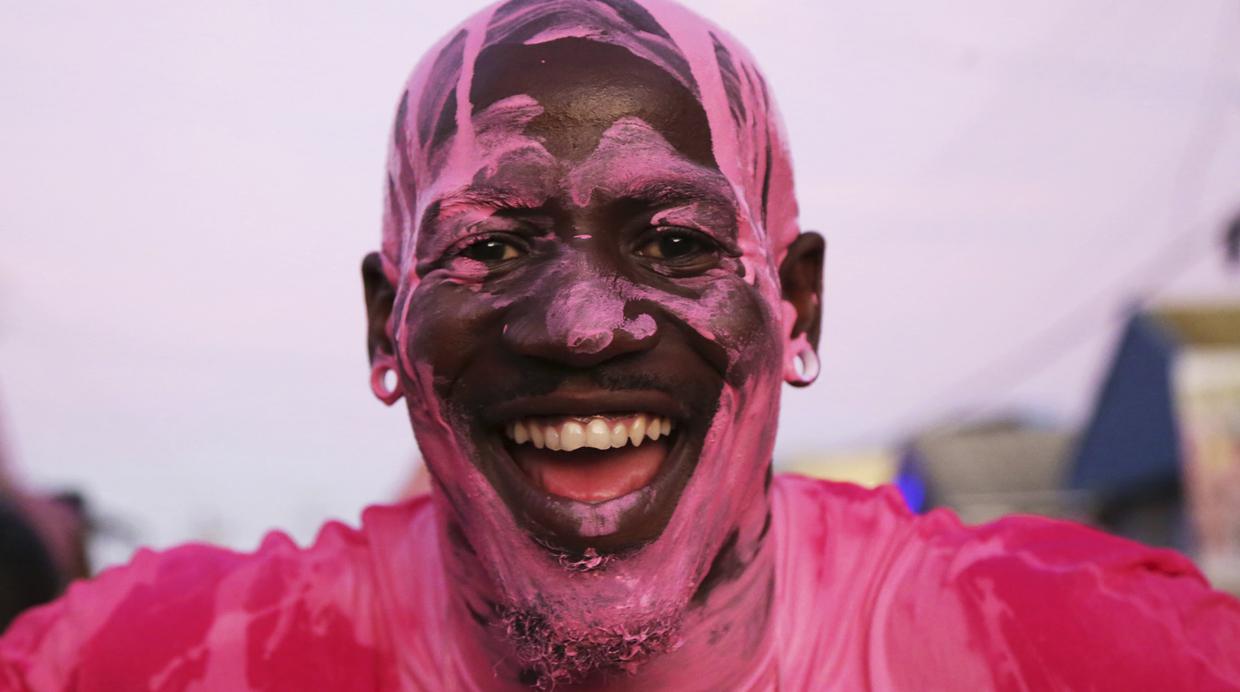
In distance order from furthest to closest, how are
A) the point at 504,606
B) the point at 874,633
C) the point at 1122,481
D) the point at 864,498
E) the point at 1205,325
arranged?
1. the point at 1122,481
2. the point at 1205,325
3. the point at 864,498
4. the point at 874,633
5. the point at 504,606

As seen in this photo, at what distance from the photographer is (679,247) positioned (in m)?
1.83

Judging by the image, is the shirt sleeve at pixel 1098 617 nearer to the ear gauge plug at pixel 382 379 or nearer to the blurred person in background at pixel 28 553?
the ear gauge plug at pixel 382 379

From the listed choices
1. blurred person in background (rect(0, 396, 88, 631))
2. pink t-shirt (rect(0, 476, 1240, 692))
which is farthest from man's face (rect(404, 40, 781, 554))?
blurred person in background (rect(0, 396, 88, 631))

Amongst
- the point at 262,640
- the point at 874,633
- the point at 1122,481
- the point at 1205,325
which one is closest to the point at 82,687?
the point at 262,640

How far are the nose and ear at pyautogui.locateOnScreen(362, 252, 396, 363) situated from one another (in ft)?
1.55

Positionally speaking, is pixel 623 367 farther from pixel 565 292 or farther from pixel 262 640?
pixel 262 640

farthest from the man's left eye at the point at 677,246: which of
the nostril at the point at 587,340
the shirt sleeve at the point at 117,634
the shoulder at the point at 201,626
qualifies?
the shirt sleeve at the point at 117,634

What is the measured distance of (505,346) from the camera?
1744 mm

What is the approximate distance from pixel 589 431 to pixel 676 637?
0.38 meters

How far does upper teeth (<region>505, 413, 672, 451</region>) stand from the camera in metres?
1.74

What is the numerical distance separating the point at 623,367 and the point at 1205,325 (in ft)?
45.2

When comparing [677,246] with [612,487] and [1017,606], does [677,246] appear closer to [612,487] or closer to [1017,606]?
[612,487]

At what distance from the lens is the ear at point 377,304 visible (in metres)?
2.13

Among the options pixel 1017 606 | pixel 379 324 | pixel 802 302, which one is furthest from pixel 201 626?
pixel 1017 606
